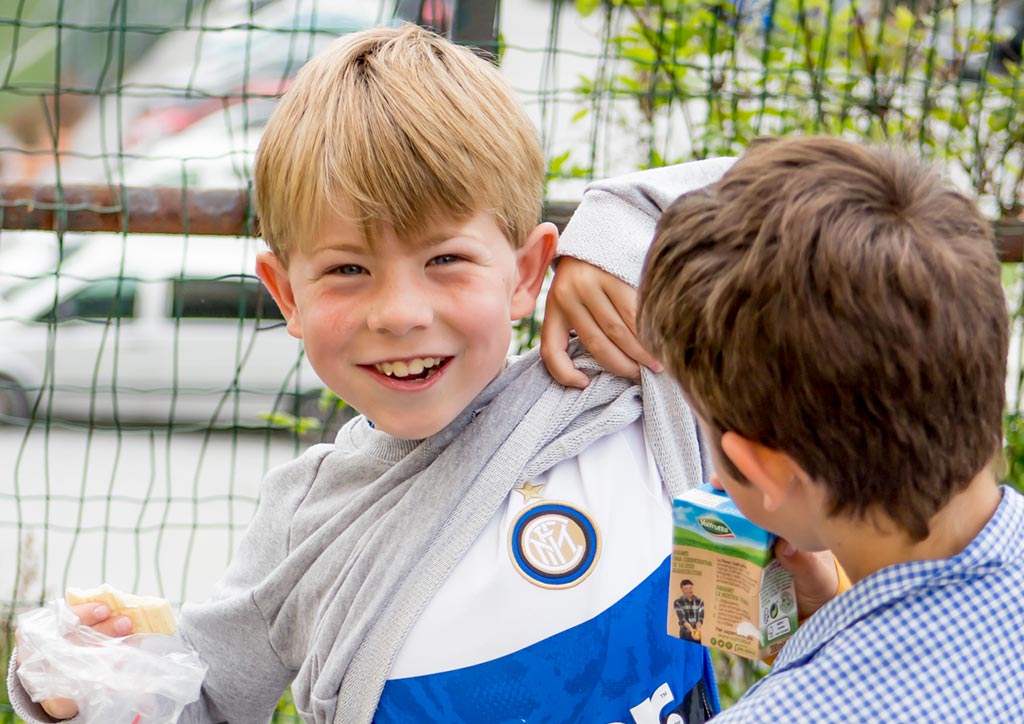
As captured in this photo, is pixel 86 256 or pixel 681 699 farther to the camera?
pixel 86 256

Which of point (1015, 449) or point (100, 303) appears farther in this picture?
point (100, 303)

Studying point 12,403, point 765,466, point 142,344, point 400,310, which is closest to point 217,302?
point 142,344

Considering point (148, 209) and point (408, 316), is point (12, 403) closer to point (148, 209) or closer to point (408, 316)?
point (148, 209)

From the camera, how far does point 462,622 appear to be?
158cm

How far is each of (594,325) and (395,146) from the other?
365mm

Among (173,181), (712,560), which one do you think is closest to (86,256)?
(173,181)

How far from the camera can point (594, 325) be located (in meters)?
1.72

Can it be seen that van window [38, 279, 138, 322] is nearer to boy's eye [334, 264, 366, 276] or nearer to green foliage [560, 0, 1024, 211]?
green foliage [560, 0, 1024, 211]

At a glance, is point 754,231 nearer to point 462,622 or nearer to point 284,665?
point 462,622

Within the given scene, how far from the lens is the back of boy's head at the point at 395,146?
5.07 feet

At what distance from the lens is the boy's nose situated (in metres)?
1.53

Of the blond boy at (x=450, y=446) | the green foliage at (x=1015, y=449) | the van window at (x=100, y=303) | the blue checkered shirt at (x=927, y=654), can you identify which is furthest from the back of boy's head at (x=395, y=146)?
the van window at (x=100, y=303)

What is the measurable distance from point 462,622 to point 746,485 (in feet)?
1.59

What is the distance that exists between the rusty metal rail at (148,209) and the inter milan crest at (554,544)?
886 mm
